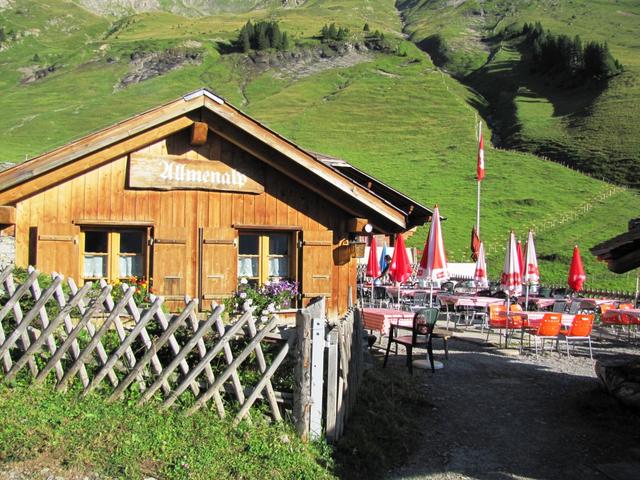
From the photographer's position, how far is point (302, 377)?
6086 mm

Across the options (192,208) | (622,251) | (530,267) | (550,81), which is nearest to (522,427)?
(622,251)

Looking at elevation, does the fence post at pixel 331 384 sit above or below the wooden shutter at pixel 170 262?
below

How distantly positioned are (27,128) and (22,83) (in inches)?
1606

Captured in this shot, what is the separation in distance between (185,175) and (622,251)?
6073 mm

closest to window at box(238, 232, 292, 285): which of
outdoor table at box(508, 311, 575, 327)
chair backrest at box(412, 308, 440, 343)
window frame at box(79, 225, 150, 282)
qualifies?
window frame at box(79, 225, 150, 282)

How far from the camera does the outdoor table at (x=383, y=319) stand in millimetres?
12359

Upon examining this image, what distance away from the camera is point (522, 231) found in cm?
4225

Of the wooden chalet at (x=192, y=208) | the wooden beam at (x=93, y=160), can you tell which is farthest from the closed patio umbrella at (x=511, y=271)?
the wooden beam at (x=93, y=160)

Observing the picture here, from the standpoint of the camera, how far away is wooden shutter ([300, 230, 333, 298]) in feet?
35.8

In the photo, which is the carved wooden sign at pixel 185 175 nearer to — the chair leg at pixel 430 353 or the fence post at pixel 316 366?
the chair leg at pixel 430 353

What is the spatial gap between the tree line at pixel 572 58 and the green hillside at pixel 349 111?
594 inches

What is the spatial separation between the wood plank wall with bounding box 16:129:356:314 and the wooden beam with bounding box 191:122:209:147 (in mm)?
179

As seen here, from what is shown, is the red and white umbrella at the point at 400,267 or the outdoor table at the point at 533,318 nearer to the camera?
the outdoor table at the point at 533,318

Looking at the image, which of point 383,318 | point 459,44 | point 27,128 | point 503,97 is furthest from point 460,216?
point 459,44
